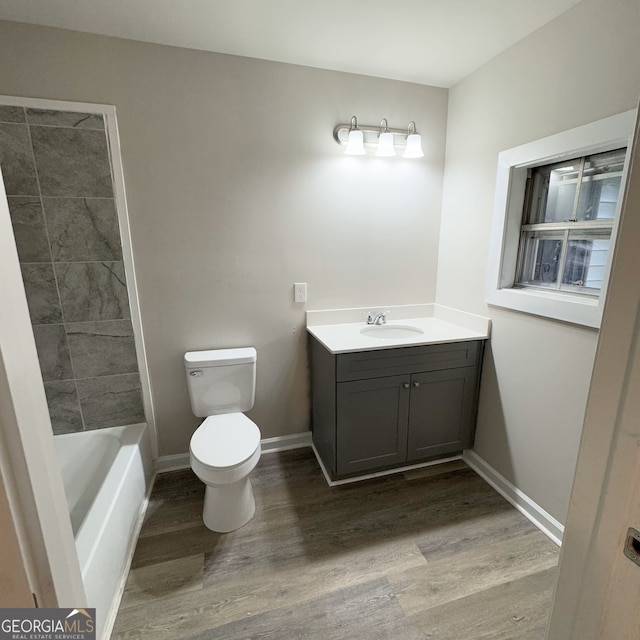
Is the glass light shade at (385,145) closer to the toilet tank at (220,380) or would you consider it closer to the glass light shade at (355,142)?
the glass light shade at (355,142)

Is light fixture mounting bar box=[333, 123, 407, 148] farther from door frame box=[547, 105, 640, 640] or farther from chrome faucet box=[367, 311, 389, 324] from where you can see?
door frame box=[547, 105, 640, 640]

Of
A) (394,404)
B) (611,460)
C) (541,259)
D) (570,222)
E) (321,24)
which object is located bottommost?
(394,404)

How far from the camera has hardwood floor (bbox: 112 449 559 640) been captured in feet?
4.23

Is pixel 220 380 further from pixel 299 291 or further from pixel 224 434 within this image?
pixel 299 291

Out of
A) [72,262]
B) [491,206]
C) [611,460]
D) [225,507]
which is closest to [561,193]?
[491,206]

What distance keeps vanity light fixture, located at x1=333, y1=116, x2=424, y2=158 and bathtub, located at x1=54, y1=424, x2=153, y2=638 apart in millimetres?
2055

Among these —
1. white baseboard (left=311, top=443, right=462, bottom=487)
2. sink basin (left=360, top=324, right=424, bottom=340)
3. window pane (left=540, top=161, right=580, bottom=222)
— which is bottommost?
white baseboard (left=311, top=443, right=462, bottom=487)

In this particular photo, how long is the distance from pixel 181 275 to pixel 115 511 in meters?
1.18

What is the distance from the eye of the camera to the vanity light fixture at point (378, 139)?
6.40 feet

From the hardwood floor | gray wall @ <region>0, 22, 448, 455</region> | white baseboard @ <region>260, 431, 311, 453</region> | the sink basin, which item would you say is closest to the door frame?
the hardwood floor

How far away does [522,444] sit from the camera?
5.94ft

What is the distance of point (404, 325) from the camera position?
2.27 m

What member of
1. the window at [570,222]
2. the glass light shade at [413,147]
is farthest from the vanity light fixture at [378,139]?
the window at [570,222]

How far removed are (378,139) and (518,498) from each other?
2206mm
